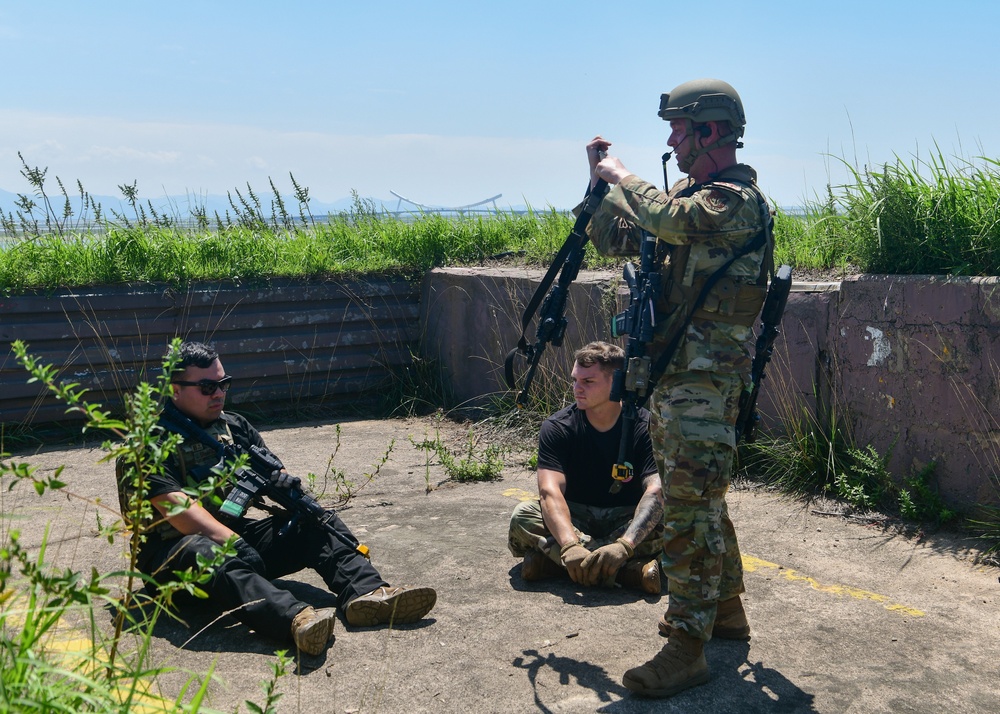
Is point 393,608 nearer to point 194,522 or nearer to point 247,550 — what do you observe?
point 247,550

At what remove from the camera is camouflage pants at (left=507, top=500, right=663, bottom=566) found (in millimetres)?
4281

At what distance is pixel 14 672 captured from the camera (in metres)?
2.32

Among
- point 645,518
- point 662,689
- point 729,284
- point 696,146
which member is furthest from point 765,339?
point 662,689

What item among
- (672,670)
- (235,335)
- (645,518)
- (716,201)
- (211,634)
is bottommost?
(211,634)

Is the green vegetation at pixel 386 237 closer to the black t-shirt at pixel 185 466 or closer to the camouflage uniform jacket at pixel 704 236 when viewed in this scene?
the camouflage uniform jacket at pixel 704 236

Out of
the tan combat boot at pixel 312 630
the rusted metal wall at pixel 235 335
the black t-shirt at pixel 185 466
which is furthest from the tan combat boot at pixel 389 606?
the rusted metal wall at pixel 235 335

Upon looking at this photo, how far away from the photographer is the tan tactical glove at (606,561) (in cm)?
398

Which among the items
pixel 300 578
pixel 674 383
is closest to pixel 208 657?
pixel 300 578

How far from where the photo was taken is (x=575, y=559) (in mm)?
4000

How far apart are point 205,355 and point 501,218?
19.5 feet

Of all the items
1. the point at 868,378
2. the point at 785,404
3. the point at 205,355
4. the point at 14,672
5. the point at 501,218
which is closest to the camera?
the point at 14,672

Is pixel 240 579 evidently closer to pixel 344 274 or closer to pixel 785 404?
pixel 785 404

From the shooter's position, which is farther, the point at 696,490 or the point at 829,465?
the point at 829,465

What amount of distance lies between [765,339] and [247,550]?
7.30 feet
